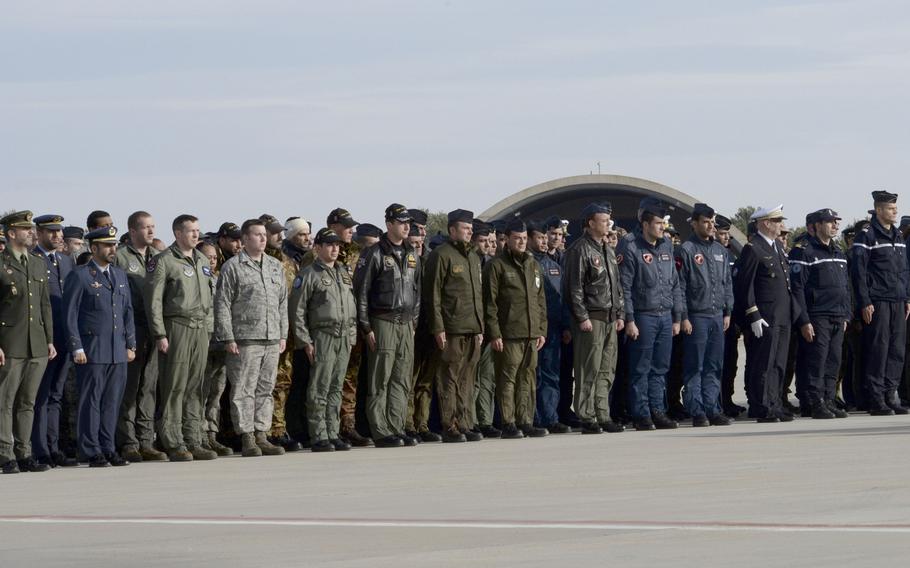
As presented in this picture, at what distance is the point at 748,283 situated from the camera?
A: 17953 mm

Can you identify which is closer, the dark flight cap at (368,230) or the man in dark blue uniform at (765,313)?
the dark flight cap at (368,230)

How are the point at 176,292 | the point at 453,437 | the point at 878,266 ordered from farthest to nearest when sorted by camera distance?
the point at 878,266, the point at 453,437, the point at 176,292

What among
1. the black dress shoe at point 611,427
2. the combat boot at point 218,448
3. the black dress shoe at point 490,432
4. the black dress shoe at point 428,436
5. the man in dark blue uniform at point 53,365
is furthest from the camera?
the black dress shoe at point 611,427

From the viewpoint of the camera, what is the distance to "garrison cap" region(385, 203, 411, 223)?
15.6 meters

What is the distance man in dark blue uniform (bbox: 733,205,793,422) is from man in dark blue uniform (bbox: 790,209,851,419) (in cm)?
39

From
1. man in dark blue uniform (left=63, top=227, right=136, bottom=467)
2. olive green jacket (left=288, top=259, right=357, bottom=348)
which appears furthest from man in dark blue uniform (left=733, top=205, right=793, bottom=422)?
man in dark blue uniform (left=63, top=227, right=136, bottom=467)

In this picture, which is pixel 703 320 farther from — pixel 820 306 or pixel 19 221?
pixel 19 221

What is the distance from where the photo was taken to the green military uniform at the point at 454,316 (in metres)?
15.9

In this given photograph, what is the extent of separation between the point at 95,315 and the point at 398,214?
10.1 feet

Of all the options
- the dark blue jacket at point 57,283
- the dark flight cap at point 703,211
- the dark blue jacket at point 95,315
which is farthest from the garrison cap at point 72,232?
the dark flight cap at point 703,211

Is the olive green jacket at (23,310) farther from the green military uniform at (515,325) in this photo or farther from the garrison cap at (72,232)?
the green military uniform at (515,325)

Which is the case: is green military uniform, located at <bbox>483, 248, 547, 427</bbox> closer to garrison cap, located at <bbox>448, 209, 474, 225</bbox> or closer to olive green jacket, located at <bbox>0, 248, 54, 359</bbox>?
garrison cap, located at <bbox>448, 209, 474, 225</bbox>

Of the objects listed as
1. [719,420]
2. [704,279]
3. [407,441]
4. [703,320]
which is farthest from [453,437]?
[704,279]

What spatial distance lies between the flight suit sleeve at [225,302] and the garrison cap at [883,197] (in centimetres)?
760
